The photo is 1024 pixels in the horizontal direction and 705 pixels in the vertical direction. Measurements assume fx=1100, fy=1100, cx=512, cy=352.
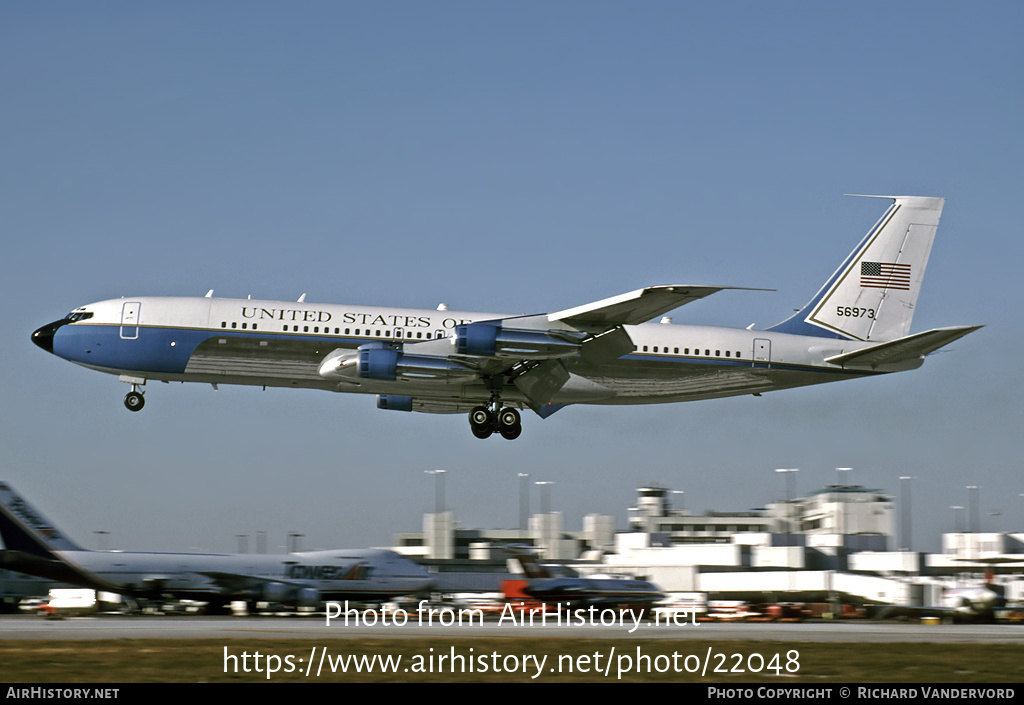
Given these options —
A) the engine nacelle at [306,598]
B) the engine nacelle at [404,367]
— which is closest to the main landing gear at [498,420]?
the engine nacelle at [404,367]

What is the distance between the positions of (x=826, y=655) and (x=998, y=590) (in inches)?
803

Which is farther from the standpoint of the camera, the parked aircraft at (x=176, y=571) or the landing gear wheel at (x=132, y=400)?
the parked aircraft at (x=176, y=571)

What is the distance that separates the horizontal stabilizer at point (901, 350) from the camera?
37.5 metres

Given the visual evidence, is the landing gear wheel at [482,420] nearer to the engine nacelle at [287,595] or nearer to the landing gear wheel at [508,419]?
the landing gear wheel at [508,419]

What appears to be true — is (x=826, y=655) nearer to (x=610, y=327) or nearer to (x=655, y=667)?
(x=655, y=667)

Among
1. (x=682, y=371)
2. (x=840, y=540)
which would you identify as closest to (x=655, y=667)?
(x=682, y=371)

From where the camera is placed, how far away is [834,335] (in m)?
44.4

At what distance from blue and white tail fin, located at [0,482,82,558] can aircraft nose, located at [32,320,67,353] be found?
767cm

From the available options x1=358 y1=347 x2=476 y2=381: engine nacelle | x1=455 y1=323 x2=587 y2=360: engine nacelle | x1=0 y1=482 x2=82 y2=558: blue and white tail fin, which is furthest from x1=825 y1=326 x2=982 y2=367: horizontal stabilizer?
x1=0 y1=482 x2=82 y2=558: blue and white tail fin

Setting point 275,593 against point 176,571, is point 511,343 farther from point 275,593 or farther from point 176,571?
point 176,571

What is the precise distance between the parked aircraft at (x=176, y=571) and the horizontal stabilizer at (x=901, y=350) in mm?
21837

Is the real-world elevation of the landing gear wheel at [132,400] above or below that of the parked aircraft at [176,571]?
above

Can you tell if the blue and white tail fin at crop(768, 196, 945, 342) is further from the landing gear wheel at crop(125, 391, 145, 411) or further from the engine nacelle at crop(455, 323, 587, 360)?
the landing gear wheel at crop(125, 391, 145, 411)

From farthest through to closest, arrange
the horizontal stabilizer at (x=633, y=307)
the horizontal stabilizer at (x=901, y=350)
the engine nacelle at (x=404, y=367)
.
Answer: the engine nacelle at (x=404, y=367) < the horizontal stabilizer at (x=901, y=350) < the horizontal stabilizer at (x=633, y=307)
